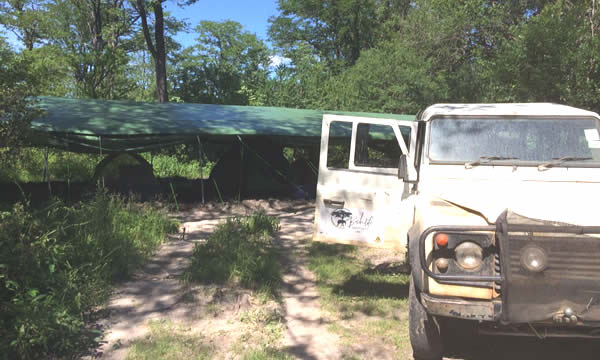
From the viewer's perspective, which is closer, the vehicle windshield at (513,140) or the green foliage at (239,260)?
the vehicle windshield at (513,140)

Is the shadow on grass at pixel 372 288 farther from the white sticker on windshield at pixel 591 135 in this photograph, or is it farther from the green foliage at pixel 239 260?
the white sticker on windshield at pixel 591 135

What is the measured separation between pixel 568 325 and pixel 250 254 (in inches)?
132

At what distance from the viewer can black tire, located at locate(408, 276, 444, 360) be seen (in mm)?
3016

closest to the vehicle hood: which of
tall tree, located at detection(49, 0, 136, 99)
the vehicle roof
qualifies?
the vehicle roof

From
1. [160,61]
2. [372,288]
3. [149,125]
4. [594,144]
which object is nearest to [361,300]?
[372,288]

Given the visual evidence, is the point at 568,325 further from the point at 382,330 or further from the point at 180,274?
the point at 180,274

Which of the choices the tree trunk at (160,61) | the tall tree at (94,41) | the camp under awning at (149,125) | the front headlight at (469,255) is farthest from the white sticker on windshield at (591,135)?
the tall tree at (94,41)

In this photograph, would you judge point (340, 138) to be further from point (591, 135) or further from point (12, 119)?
point (591, 135)

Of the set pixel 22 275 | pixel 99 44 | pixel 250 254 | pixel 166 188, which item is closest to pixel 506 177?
pixel 250 254

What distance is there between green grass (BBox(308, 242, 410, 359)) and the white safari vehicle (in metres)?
0.47

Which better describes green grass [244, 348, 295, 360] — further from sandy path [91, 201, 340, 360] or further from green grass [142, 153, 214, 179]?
green grass [142, 153, 214, 179]

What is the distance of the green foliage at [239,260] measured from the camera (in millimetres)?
4570

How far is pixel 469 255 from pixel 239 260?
2.92 meters

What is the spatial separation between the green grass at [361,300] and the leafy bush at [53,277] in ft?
6.89
